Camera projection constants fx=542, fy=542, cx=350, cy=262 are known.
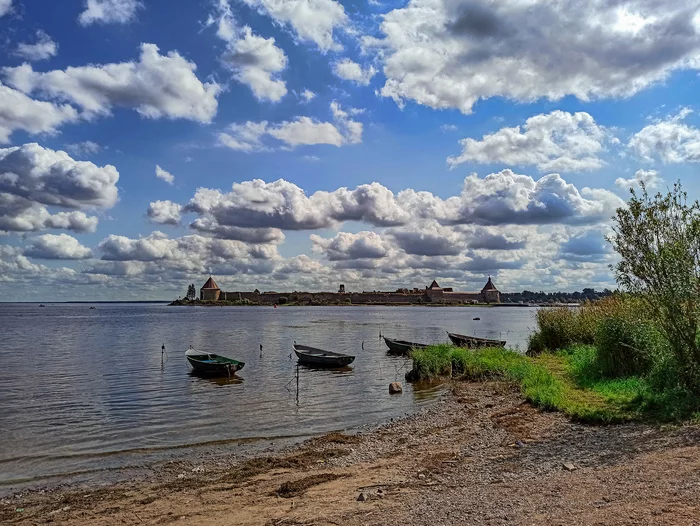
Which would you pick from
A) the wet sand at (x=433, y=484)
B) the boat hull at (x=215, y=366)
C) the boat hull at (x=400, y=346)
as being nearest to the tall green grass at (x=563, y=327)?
the boat hull at (x=400, y=346)

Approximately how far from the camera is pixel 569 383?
21469mm

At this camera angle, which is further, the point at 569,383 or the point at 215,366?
the point at 215,366

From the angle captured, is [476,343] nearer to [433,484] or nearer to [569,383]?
[569,383]

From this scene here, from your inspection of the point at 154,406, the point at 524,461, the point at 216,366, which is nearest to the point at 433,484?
the point at 524,461

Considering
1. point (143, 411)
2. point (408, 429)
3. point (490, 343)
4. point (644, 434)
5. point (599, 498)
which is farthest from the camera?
point (490, 343)

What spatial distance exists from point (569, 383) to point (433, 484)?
42.3ft

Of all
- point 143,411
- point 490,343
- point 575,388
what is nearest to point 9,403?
point 143,411

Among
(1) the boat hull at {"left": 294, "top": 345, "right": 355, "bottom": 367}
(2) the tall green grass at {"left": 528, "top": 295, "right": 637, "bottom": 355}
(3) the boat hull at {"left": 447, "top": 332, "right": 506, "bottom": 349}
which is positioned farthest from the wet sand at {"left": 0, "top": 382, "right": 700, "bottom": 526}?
(3) the boat hull at {"left": 447, "top": 332, "right": 506, "bottom": 349}

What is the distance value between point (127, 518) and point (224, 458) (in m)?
5.03

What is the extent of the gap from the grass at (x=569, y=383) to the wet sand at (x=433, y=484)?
1.02 meters

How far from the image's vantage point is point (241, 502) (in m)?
10.7

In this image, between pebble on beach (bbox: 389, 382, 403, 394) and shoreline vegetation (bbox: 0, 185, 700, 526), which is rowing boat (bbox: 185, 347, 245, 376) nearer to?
pebble on beach (bbox: 389, 382, 403, 394)

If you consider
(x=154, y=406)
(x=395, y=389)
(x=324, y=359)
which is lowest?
(x=154, y=406)

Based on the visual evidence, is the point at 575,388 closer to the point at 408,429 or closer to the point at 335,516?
the point at 408,429
